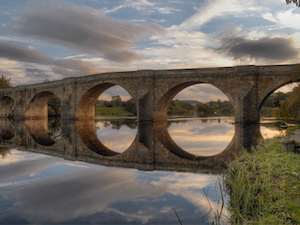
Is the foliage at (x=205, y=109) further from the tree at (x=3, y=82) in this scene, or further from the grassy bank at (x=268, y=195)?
the grassy bank at (x=268, y=195)

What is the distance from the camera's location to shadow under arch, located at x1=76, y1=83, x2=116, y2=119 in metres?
24.7

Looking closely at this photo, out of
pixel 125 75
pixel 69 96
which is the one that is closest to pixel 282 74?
pixel 125 75

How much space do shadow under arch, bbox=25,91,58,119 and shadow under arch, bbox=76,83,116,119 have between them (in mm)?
7173

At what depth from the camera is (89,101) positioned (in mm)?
26797

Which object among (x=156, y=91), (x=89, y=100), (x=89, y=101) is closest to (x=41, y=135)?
(x=156, y=91)

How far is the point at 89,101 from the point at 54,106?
20870 millimetres

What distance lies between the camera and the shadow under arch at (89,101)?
2465 centimetres

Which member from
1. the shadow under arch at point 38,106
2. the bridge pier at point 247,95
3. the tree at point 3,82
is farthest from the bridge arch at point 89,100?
the tree at point 3,82

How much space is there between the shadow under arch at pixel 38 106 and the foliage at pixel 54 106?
767 centimetres

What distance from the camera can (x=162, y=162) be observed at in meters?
5.85

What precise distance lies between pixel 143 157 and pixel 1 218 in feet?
13.6

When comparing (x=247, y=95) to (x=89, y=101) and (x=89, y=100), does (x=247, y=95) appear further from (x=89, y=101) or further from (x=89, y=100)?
(x=89, y=101)

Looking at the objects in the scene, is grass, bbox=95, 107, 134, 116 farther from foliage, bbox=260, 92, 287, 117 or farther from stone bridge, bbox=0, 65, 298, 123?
foliage, bbox=260, 92, 287, 117

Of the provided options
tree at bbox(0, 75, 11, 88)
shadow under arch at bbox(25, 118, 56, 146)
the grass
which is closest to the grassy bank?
shadow under arch at bbox(25, 118, 56, 146)
